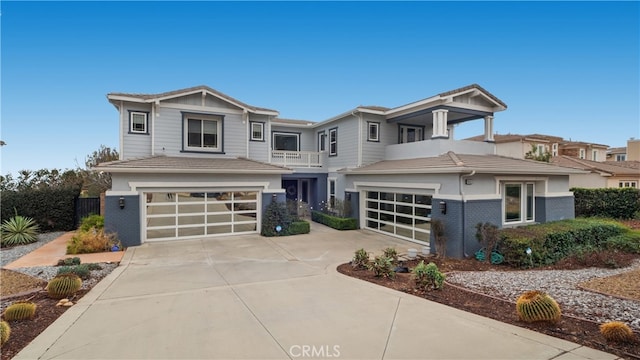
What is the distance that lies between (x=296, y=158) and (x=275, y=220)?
6.74m

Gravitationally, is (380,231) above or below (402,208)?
below

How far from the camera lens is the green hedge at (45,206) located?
14.6 m

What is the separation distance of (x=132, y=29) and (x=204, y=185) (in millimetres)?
8505

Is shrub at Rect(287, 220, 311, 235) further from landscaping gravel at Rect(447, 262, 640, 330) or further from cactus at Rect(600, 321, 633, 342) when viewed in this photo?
cactus at Rect(600, 321, 633, 342)

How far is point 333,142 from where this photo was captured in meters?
20.2

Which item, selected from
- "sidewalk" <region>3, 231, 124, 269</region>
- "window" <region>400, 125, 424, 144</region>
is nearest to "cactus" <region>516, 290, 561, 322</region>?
"sidewalk" <region>3, 231, 124, 269</region>

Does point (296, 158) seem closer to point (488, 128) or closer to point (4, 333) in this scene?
point (488, 128)

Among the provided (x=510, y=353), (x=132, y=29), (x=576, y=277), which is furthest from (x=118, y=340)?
(x=132, y=29)

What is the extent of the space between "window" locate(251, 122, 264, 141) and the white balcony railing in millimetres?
2124

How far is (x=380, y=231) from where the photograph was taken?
1555cm

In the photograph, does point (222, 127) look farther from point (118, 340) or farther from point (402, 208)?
point (118, 340)

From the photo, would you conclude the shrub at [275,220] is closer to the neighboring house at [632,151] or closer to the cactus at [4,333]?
the cactus at [4,333]

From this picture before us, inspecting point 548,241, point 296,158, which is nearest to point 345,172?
point 296,158

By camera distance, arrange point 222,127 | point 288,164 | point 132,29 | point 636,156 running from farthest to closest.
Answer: point 636,156 < point 288,164 < point 222,127 < point 132,29
